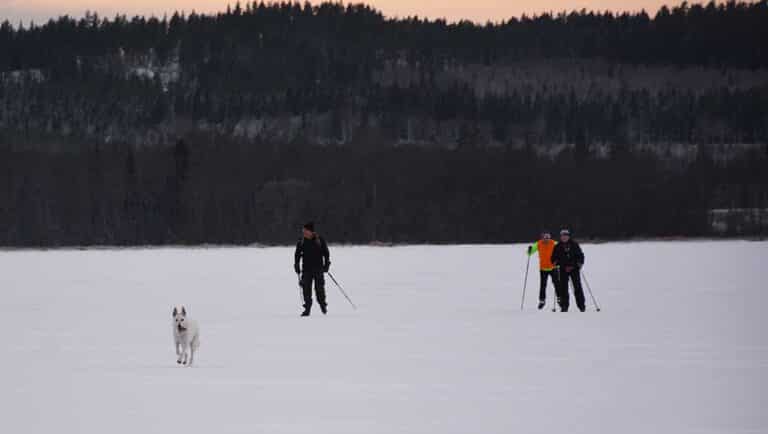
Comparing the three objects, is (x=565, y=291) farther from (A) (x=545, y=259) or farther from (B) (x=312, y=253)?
(B) (x=312, y=253)

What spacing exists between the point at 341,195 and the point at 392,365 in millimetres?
96688

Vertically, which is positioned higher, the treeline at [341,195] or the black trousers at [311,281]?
the black trousers at [311,281]

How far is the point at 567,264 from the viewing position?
2052cm

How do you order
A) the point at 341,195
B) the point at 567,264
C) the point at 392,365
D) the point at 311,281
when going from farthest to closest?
the point at 341,195, the point at 567,264, the point at 311,281, the point at 392,365

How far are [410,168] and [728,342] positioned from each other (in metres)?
107

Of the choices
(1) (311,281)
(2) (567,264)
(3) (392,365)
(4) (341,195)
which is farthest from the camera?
(4) (341,195)

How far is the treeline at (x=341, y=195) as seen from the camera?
331 ft

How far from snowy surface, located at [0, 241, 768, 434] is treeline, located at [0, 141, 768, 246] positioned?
72.2 meters

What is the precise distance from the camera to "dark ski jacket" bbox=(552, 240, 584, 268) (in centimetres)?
2047

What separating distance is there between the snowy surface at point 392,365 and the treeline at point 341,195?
7223 centimetres

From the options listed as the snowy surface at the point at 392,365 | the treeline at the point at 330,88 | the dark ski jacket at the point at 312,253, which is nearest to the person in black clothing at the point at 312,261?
the dark ski jacket at the point at 312,253

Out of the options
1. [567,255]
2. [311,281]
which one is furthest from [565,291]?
[311,281]

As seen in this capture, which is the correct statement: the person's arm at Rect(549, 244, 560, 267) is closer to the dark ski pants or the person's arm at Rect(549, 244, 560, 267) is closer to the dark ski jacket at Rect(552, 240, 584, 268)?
the dark ski jacket at Rect(552, 240, 584, 268)

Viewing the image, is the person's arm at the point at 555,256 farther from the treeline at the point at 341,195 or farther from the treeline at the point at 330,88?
the treeline at the point at 330,88
